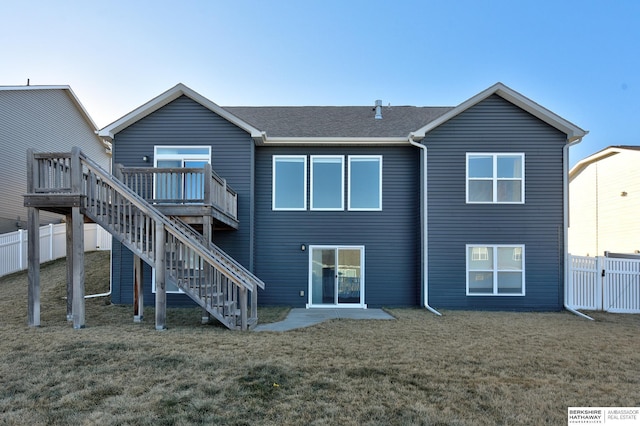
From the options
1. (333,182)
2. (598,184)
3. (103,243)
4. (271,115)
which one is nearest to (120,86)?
(103,243)

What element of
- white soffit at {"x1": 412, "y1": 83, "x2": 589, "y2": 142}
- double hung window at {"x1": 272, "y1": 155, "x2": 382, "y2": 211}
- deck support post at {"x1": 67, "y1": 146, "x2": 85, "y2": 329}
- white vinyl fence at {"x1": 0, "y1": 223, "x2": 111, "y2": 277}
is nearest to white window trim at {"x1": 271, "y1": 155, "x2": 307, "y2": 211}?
double hung window at {"x1": 272, "y1": 155, "x2": 382, "y2": 211}

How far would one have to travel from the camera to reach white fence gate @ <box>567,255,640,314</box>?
10867mm

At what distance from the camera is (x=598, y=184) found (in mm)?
18812

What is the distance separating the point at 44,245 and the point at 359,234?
1208 centimetres

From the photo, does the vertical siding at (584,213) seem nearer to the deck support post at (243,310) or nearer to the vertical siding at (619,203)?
the vertical siding at (619,203)

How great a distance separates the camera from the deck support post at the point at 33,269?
24.9 feet

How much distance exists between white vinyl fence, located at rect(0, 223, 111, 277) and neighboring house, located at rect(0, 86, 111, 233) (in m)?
1.77

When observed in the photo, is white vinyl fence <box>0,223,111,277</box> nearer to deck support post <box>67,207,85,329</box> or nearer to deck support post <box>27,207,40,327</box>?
deck support post <box>27,207,40,327</box>

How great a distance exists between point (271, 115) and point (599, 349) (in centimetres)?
1086

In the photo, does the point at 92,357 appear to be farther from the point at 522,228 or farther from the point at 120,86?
Answer: the point at 120,86

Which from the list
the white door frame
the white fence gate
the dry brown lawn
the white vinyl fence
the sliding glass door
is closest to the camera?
the dry brown lawn

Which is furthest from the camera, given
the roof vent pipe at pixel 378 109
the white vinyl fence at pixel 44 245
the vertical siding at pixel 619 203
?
the vertical siding at pixel 619 203

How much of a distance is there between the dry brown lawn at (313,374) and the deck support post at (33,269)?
294 mm

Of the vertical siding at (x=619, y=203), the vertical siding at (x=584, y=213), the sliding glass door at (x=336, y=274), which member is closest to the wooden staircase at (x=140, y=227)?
the sliding glass door at (x=336, y=274)
